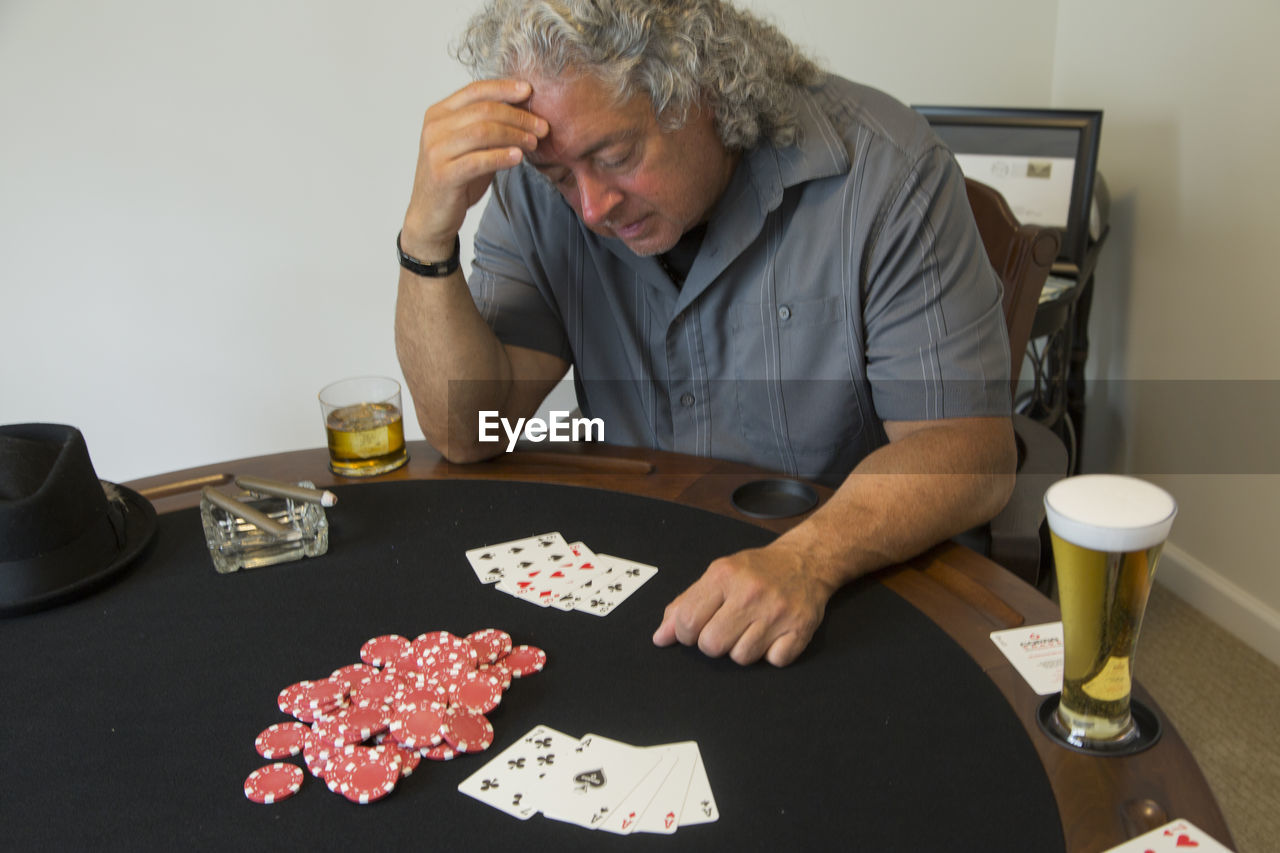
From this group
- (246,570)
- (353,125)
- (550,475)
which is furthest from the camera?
(353,125)

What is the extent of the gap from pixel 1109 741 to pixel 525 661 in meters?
0.59

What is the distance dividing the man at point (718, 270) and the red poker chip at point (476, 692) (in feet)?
1.02

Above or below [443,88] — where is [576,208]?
below

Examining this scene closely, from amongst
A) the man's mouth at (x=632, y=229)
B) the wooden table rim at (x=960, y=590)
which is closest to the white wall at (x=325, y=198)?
the wooden table rim at (x=960, y=590)

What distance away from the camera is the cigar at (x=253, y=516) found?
1351mm

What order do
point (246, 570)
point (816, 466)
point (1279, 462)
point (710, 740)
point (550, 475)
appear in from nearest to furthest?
point (710, 740) → point (246, 570) → point (550, 475) → point (816, 466) → point (1279, 462)

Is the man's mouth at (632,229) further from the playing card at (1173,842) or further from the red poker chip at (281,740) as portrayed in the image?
the playing card at (1173,842)

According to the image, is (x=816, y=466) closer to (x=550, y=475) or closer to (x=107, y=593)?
(x=550, y=475)

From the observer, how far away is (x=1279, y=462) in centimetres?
241

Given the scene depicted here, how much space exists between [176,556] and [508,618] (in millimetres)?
526

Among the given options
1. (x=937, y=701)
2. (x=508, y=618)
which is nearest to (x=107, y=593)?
(x=508, y=618)

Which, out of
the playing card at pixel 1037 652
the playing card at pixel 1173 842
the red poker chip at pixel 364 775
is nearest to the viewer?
the playing card at pixel 1173 842

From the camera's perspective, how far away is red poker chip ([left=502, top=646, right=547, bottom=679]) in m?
1.09

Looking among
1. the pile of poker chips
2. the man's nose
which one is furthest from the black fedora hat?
the man's nose
